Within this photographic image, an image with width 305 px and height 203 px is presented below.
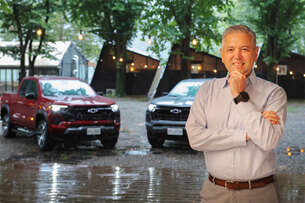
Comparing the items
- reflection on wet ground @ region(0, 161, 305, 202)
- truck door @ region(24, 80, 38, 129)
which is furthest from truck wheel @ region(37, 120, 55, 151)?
reflection on wet ground @ region(0, 161, 305, 202)

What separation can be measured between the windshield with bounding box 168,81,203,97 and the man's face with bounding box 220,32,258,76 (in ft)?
31.6

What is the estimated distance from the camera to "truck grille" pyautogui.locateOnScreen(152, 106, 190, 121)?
38.0 ft

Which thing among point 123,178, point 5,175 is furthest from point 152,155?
point 5,175

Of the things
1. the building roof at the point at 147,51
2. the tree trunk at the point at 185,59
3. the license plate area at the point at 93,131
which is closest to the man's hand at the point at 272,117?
the license plate area at the point at 93,131

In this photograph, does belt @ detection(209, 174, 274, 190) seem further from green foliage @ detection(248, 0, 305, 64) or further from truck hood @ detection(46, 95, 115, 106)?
green foliage @ detection(248, 0, 305, 64)

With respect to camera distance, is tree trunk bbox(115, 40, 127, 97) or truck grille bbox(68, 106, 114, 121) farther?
tree trunk bbox(115, 40, 127, 97)

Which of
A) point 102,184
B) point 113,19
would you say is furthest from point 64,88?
point 113,19

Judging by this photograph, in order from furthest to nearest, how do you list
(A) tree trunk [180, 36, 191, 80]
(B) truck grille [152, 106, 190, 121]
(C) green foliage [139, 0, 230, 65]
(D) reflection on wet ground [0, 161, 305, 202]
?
(A) tree trunk [180, 36, 191, 80], (C) green foliage [139, 0, 230, 65], (B) truck grille [152, 106, 190, 121], (D) reflection on wet ground [0, 161, 305, 202]

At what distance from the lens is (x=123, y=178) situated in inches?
316

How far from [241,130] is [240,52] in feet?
1.65

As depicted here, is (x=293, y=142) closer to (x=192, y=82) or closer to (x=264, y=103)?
(x=192, y=82)

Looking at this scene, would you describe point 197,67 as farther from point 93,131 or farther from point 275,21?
point 93,131

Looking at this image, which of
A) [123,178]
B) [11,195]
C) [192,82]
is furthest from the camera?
[192,82]

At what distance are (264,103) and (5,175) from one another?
6.52 metres
